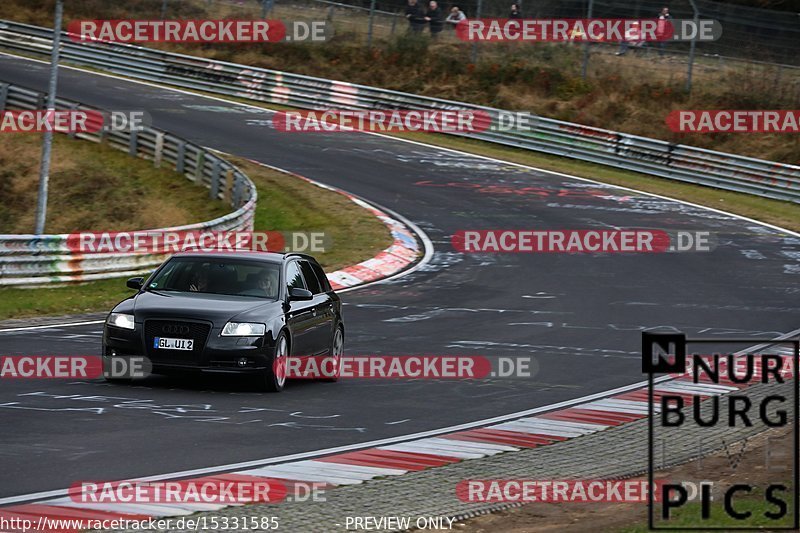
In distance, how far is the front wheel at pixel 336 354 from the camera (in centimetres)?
1500

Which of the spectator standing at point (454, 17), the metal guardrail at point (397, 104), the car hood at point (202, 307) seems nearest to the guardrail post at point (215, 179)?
the metal guardrail at point (397, 104)

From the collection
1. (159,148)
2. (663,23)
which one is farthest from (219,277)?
(663,23)

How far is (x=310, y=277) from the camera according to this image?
1524 centimetres

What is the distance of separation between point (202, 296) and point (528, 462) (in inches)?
183

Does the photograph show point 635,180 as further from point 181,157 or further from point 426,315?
point 426,315

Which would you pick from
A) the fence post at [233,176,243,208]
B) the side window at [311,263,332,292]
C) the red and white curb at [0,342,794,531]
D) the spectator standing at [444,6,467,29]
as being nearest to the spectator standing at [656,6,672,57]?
the spectator standing at [444,6,467,29]

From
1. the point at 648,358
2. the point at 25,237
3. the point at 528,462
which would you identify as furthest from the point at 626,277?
the point at 648,358

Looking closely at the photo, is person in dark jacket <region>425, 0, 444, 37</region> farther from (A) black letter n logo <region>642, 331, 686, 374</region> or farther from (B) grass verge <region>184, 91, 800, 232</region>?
(A) black letter n logo <region>642, 331, 686, 374</region>

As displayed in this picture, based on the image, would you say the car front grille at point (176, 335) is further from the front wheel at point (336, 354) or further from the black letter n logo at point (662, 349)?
the black letter n logo at point (662, 349)

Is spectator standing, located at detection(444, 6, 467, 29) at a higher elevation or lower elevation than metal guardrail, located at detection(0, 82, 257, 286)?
higher

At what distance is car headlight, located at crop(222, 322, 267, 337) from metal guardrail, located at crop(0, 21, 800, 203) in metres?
26.7

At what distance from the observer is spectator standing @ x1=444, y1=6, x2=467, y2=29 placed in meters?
45.9

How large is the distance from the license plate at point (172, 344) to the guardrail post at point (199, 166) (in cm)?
2120

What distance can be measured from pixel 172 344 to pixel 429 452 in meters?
3.45
